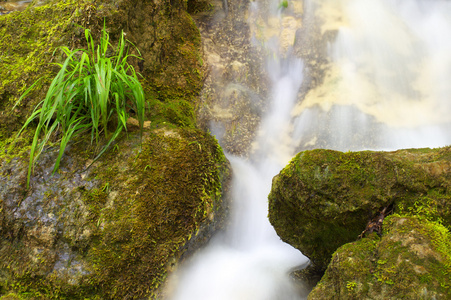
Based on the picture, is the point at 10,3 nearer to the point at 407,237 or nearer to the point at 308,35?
the point at 308,35

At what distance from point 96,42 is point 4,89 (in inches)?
42.5

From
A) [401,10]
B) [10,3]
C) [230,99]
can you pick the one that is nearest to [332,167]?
[230,99]

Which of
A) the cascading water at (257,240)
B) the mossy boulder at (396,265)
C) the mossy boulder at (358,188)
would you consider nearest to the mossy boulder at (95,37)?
the cascading water at (257,240)

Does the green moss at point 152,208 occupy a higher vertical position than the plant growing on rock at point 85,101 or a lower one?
lower

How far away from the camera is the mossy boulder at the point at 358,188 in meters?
2.18

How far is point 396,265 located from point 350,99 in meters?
2.96

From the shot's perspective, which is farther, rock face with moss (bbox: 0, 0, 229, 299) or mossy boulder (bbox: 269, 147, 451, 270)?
rock face with moss (bbox: 0, 0, 229, 299)

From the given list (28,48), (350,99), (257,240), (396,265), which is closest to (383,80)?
(350,99)

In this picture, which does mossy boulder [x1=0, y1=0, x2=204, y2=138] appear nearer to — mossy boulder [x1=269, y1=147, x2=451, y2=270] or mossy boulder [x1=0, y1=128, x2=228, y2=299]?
mossy boulder [x1=0, y1=128, x2=228, y2=299]

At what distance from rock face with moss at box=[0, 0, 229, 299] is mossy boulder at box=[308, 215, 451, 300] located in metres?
1.42

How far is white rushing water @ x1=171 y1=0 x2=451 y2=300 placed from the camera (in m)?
3.60

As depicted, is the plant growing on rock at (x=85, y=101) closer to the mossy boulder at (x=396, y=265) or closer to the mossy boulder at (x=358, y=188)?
the mossy boulder at (x=358, y=188)

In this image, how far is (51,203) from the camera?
268 centimetres

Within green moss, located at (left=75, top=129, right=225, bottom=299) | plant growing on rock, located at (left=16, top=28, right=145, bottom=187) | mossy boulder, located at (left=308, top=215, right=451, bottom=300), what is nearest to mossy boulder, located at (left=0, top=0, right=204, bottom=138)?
plant growing on rock, located at (left=16, top=28, right=145, bottom=187)
